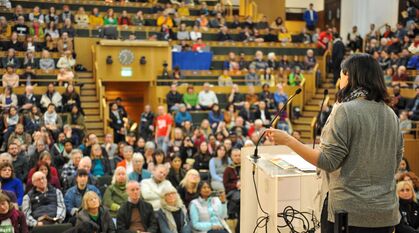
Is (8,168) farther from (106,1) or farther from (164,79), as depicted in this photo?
(106,1)

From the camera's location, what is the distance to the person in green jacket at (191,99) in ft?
37.1

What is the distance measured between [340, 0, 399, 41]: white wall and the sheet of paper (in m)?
13.0

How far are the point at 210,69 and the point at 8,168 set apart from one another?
8.03 meters

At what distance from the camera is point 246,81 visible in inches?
507

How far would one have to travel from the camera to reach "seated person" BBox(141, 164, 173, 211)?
570 cm

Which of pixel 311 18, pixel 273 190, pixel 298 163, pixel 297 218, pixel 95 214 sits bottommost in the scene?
pixel 95 214

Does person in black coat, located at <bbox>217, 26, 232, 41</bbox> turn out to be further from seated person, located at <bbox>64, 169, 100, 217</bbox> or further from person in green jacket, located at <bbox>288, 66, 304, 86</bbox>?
seated person, located at <bbox>64, 169, 100, 217</bbox>

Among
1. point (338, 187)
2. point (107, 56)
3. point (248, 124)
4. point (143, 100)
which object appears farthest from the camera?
point (143, 100)

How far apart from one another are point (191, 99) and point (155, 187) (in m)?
5.72

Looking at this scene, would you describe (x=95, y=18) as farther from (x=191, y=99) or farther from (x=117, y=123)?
(x=117, y=123)

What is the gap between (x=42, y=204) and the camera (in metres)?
5.56

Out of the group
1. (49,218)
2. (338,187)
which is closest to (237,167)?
(49,218)

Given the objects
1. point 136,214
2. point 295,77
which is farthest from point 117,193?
point 295,77

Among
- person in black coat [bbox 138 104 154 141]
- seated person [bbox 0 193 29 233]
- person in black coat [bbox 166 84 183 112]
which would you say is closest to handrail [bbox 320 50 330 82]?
person in black coat [bbox 166 84 183 112]
